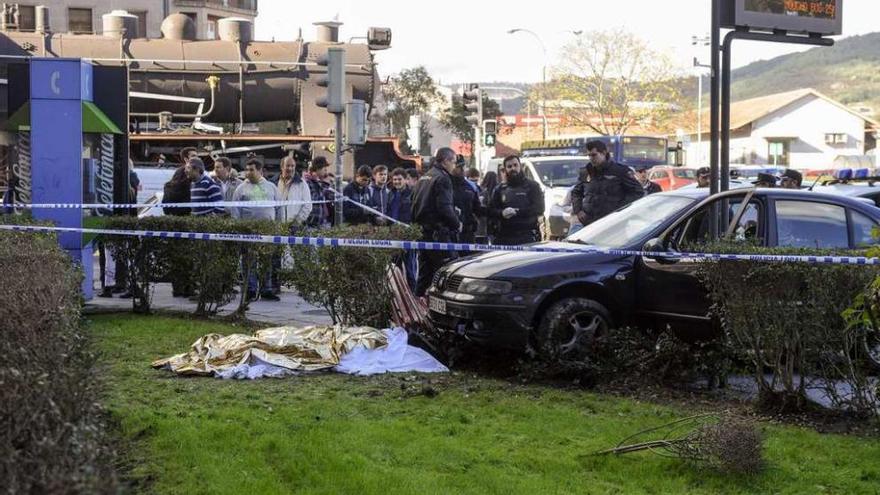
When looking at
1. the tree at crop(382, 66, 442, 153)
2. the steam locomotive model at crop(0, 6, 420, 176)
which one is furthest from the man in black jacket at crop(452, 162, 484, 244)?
the tree at crop(382, 66, 442, 153)

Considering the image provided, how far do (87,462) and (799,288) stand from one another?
5.09 m

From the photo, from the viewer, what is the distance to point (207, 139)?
22.5m

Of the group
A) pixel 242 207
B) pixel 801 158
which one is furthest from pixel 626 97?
pixel 242 207

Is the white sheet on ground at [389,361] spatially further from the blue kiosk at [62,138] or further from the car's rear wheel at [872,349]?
the blue kiosk at [62,138]

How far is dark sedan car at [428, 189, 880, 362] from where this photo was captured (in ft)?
26.5

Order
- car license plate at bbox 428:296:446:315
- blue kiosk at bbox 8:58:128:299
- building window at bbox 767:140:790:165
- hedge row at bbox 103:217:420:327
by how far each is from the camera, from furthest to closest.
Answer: building window at bbox 767:140:790:165, blue kiosk at bbox 8:58:128:299, hedge row at bbox 103:217:420:327, car license plate at bbox 428:296:446:315

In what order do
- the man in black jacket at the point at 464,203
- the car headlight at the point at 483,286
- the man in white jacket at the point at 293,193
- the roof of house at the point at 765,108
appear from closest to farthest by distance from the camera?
1. the car headlight at the point at 483,286
2. the man in black jacket at the point at 464,203
3. the man in white jacket at the point at 293,193
4. the roof of house at the point at 765,108

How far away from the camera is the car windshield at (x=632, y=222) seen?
882 centimetres

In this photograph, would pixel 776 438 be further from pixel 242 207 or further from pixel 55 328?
pixel 242 207

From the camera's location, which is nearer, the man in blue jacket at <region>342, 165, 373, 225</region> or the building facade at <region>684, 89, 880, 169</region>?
the man in blue jacket at <region>342, 165, 373, 225</region>

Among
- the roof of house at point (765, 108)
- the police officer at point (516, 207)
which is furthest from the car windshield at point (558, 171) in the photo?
the roof of house at point (765, 108)

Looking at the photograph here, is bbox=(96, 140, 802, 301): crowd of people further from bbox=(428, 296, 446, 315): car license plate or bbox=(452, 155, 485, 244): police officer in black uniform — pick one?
bbox=(428, 296, 446, 315): car license plate

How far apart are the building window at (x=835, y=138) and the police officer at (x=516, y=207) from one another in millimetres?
80961

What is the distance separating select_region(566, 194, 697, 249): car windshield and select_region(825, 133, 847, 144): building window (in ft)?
275
